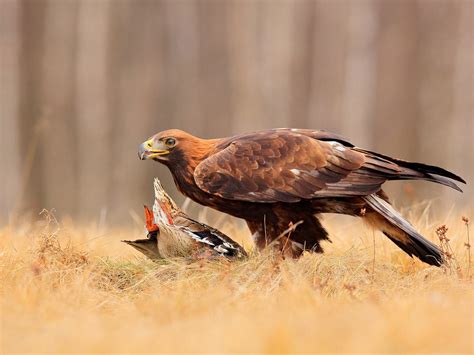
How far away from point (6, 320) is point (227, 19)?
12.0m

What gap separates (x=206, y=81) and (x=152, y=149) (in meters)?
9.80

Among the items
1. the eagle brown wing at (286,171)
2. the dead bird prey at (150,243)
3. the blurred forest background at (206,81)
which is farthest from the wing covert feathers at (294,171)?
the blurred forest background at (206,81)

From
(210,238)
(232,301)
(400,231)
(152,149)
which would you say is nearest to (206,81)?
(152,149)

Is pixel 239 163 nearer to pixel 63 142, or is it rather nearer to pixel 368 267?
pixel 368 267

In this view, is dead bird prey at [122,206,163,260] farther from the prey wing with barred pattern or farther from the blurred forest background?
the blurred forest background

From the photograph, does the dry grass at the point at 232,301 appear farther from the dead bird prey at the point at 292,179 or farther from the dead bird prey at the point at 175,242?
the dead bird prey at the point at 292,179

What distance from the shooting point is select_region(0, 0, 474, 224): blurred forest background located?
1447 centimetres

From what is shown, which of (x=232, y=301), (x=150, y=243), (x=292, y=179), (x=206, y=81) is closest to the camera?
(x=232, y=301)

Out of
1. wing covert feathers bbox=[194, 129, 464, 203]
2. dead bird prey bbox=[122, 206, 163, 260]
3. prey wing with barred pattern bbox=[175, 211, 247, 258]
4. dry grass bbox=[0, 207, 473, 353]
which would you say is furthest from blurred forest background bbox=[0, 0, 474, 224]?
wing covert feathers bbox=[194, 129, 464, 203]

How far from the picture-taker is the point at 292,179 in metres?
5.09

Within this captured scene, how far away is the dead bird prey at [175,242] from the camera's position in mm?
5137

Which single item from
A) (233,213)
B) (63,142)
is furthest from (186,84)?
(233,213)

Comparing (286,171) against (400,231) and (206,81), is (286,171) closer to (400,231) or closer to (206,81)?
(400,231)

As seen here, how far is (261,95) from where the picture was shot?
1480 cm
